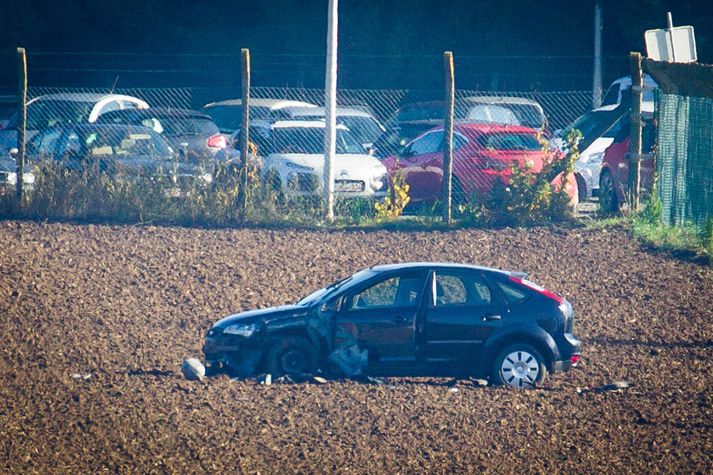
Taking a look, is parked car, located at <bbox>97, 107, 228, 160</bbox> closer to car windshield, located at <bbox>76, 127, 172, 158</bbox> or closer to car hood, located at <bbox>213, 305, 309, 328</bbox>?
car windshield, located at <bbox>76, 127, 172, 158</bbox>

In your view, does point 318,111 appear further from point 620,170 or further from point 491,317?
point 491,317

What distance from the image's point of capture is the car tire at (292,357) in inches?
430

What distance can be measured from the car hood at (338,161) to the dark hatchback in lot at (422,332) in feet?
22.8

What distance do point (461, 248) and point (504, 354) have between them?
4798 mm

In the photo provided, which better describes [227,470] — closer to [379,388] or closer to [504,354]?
[379,388]

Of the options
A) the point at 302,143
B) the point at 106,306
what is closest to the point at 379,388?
the point at 106,306

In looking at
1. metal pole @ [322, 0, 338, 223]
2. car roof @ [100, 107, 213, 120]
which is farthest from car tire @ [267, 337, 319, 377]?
car roof @ [100, 107, 213, 120]

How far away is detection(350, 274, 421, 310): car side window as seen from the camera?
11.0m

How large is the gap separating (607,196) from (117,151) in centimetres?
Answer: 734

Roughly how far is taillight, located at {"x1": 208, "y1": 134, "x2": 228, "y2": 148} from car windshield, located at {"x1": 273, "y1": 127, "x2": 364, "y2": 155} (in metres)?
2.51

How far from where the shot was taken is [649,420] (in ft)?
31.1

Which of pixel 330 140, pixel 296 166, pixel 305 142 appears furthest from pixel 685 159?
pixel 305 142

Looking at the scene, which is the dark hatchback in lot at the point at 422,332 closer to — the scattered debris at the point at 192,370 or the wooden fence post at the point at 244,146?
the scattered debris at the point at 192,370

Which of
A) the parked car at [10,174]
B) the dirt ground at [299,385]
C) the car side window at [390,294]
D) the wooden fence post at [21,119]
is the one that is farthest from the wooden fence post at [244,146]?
the car side window at [390,294]
